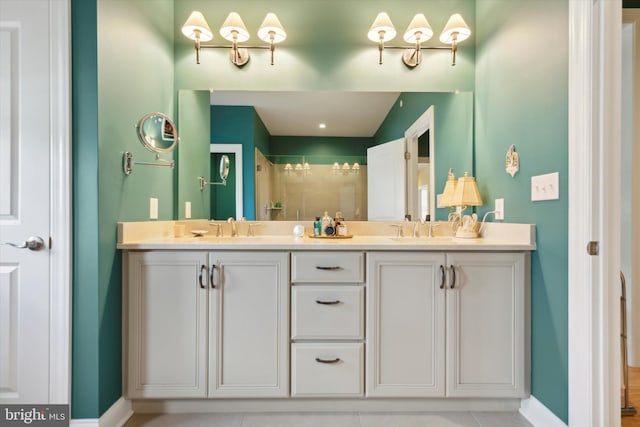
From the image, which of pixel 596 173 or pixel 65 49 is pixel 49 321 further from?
pixel 596 173

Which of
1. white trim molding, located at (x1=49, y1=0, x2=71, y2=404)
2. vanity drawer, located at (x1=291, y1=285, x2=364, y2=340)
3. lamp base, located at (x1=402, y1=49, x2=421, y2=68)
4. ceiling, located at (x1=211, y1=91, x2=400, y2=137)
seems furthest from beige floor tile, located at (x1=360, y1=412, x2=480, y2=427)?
lamp base, located at (x1=402, y1=49, x2=421, y2=68)

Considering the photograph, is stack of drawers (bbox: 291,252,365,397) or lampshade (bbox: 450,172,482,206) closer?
stack of drawers (bbox: 291,252,365,397)

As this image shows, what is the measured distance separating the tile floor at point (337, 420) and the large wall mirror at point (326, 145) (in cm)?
117

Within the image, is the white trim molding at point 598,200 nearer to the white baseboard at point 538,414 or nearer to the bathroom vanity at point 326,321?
the white baseboard at point 538,414

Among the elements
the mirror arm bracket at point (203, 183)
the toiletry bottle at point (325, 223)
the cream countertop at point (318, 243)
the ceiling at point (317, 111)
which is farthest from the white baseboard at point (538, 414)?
the mirror arm bracket at point (203, 183)

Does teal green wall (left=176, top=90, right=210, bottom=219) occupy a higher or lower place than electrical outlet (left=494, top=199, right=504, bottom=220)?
higher

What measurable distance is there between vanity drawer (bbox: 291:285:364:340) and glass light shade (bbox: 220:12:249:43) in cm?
164

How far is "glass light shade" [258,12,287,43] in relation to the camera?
2.10 metres

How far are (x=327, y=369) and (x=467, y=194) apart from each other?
1.36 m

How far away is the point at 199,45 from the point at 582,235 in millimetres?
2377

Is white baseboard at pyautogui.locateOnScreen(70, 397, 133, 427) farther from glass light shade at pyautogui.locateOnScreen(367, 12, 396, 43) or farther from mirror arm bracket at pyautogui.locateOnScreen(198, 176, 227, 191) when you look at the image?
glass light shade at pyautogui.locateOnScreen(367, 12, 396, 43)

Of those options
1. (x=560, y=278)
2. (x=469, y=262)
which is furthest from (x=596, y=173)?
(x=469, y=262)

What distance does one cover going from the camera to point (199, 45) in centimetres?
219

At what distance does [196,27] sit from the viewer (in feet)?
6.82
